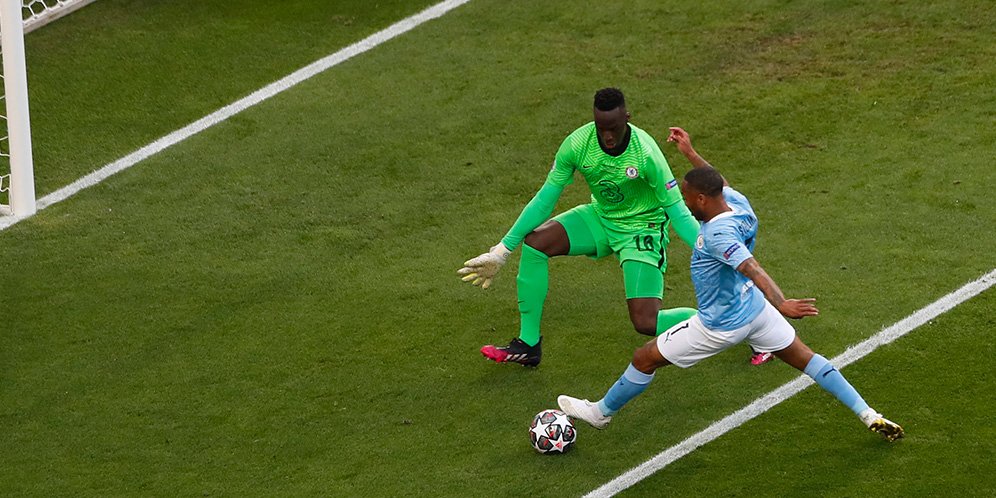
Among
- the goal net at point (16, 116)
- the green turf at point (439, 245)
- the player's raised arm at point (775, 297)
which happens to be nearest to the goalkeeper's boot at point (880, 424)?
the green turf at point (439, 245)

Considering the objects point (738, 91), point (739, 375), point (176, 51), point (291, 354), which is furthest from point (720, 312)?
point (176, 51)

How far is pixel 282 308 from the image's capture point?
1023cm

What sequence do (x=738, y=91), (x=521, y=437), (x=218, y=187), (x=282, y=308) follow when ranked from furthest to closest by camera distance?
1. (x=738, y=91)
2. (x=218, y=187)
3. (x=282, y=308)
4. (x=521, y=437)

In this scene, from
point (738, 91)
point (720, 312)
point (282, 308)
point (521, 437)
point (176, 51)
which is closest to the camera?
point (720, 312)

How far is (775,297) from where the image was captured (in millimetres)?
7312

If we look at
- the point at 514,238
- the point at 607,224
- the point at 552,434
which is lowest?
the point at 552,434

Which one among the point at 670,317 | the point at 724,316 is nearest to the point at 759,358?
the point at 670,317

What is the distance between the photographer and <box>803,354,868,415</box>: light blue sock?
796 cm

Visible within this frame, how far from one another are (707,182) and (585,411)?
1.70 meters

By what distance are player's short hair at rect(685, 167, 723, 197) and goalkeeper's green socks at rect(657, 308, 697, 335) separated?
1.53 m

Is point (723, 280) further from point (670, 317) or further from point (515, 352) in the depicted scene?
point (515, 352)

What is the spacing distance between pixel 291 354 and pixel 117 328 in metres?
1.36

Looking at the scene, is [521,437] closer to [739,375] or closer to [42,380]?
[739,375]

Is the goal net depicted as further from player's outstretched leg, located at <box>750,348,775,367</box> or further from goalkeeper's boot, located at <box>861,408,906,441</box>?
goalkeeper's boot, located at <box>861,408,906,441</box>
